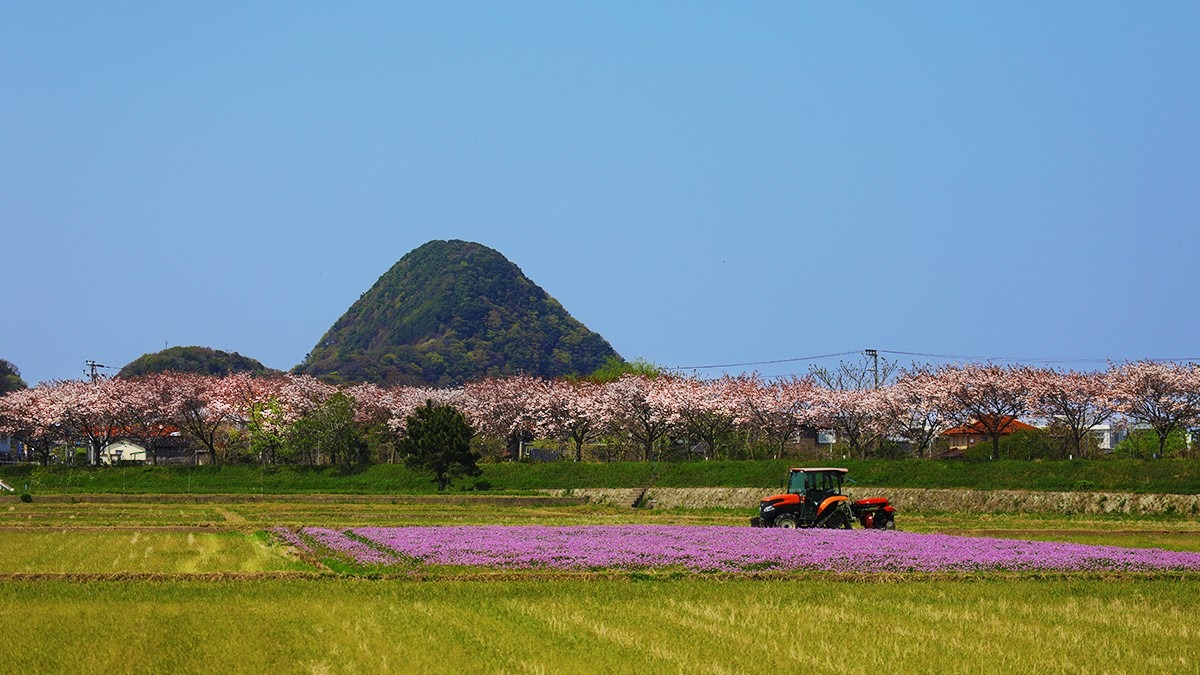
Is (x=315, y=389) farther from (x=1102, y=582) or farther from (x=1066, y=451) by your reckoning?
(x=1102, y=582)

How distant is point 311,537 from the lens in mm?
33469

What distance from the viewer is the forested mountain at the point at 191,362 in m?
176

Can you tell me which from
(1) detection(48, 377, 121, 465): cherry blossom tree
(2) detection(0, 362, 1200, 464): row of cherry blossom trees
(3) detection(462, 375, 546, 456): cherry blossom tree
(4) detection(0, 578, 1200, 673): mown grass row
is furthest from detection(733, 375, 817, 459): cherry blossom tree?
(4) detection(0, 578, 1200, 673): mown grass row

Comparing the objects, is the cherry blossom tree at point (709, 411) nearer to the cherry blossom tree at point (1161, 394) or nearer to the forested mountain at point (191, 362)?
the cherry blossom tree at point (1161, 394)

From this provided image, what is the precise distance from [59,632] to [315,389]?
84.0 metres

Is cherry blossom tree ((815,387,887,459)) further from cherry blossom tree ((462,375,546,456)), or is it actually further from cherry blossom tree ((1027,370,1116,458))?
cherry blossom tree ((462,375,546,456))

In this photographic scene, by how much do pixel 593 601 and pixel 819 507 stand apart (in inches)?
710

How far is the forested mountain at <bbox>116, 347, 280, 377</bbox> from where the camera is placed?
176 meters

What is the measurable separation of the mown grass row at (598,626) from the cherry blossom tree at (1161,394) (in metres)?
47.5

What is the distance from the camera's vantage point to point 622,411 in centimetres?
8638

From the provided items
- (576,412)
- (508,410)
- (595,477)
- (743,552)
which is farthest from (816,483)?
(508,410)

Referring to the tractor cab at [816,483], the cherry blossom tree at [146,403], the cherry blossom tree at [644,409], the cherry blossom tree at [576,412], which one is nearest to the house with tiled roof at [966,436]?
the cherry blossom tree at [644,409]

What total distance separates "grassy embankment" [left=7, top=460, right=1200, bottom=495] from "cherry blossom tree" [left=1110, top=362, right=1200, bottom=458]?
541 inches

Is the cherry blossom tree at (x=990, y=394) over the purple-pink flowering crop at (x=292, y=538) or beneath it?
over
